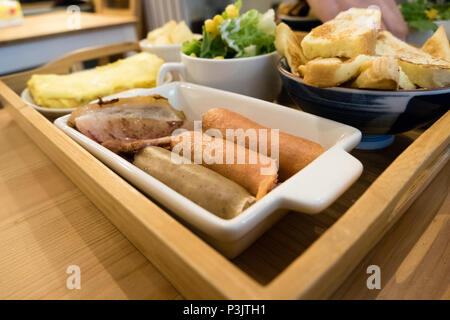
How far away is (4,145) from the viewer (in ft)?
3.03

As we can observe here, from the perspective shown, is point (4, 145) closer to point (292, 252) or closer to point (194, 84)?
point (194, 84)

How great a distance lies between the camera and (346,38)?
0.68m

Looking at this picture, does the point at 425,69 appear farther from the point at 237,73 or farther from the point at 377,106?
the point at 237,73

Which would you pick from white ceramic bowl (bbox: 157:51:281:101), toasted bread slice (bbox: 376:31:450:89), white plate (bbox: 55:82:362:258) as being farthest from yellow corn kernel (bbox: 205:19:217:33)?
toasted bread slice (bbox: 376:31:450:89)

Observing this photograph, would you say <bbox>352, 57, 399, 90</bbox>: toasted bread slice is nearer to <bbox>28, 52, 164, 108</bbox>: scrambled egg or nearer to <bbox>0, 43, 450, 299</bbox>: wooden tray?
<bbox>0, 43, 450, 299</bbox>: wooden tray

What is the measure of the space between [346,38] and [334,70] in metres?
0.12

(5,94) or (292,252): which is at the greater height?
(5,94)

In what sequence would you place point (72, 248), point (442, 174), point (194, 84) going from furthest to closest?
point (194, 84) < point (442, 174) < point (72, 248)

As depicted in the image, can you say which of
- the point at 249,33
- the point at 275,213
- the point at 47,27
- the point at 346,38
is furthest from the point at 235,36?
the point at 47,27

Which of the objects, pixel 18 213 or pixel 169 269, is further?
pixel 18 213

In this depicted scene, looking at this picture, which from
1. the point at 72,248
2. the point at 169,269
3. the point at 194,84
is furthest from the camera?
the point at 194,84

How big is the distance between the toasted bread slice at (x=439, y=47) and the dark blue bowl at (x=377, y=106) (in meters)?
0.19
